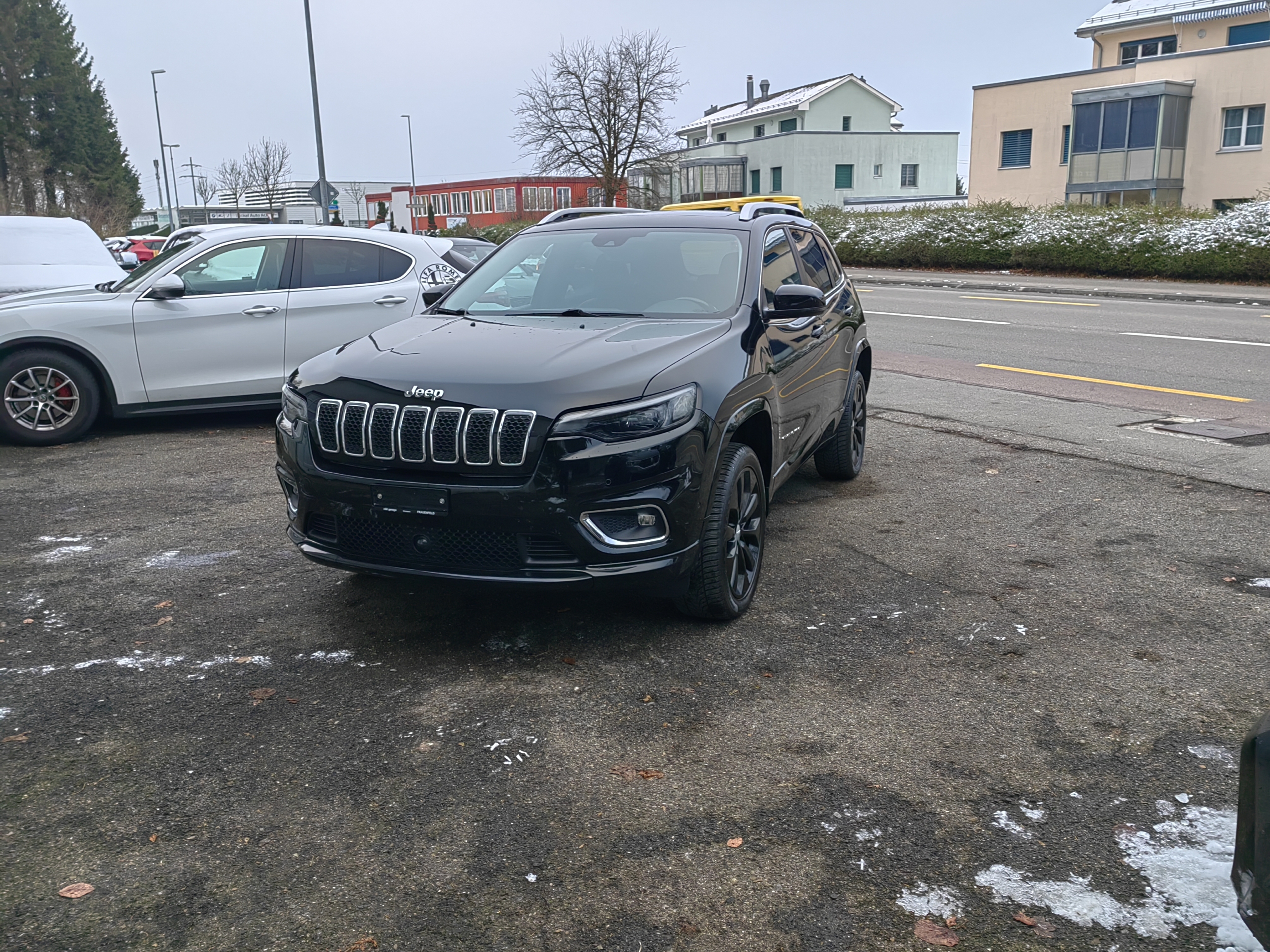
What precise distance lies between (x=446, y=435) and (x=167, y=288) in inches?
211

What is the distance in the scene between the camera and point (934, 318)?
1756 centimetres

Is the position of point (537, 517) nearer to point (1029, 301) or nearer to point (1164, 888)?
point (1164, 888)

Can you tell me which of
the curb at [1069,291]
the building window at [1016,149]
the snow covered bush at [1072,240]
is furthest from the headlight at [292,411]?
the building window at [1016,149]

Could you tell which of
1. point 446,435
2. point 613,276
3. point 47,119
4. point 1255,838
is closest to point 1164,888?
point 1255,838

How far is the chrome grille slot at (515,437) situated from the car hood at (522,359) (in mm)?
40

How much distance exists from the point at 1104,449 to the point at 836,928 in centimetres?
612

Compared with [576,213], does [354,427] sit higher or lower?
lower

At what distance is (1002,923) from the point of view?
2691 millimetres

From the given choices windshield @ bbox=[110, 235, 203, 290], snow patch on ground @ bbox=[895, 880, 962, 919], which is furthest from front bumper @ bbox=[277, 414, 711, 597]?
windshield @ bbox=[110, 235, 203, 290]

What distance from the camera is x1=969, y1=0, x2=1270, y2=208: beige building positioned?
38.4 metres

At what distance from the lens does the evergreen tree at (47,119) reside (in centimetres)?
6041

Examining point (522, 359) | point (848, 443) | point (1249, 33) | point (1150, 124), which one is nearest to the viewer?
point (522, 359)

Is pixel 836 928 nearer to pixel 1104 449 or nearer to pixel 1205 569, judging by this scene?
pixel 1205 569

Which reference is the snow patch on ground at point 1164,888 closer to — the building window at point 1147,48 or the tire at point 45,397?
the tire at point 45,397
